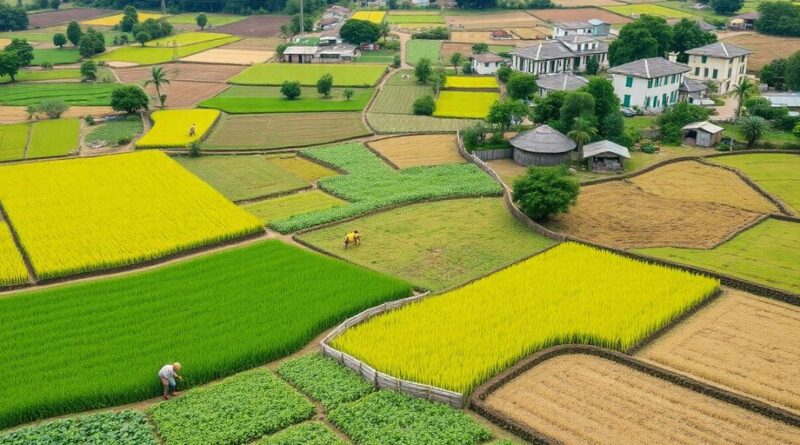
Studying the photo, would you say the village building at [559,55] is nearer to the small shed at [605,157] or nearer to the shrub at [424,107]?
the shrub at [424,107]

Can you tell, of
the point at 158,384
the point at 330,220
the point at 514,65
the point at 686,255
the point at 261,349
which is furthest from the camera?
the point at 514,65

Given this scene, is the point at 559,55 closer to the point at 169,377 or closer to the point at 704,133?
the point at 704,133

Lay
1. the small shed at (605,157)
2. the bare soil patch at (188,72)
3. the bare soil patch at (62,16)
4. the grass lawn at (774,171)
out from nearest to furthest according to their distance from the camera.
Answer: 1. the grass lawn at (774,171)
2. the small shed at (605,157)
3. the bare soil patch at (188,72)
4. the bare soil patch at (62,16)

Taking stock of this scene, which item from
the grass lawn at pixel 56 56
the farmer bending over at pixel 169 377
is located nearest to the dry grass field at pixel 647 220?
the farmer bending over at pixel 169 377

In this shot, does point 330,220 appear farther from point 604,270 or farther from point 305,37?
point 305,37

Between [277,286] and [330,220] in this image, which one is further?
[330,220]

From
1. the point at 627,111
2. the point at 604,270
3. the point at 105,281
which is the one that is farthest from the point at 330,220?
the point at 627,111

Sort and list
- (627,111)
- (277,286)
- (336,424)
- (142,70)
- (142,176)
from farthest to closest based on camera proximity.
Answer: (142,70) → (627,111) → (142,176) → (277,286) → (336,424)

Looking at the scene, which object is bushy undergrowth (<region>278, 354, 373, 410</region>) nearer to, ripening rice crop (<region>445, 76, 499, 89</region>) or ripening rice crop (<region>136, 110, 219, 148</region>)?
ripening rice crop (<region>136, 110, 219, 148</region>)
